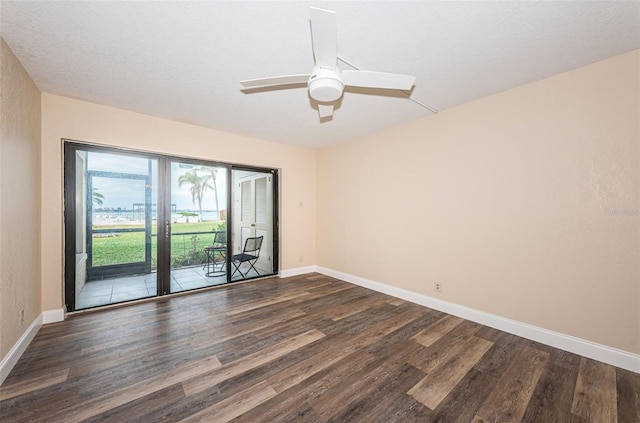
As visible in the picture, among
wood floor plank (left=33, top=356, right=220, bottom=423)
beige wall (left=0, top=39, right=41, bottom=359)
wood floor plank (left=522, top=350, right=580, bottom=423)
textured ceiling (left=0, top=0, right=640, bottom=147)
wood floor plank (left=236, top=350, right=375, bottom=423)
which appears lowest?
wood floor plank (left=522, top=350, right=580, bottom=423)

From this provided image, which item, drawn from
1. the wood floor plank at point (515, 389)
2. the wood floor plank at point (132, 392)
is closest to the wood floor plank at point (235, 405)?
the wood floor plank at point (132, 392)

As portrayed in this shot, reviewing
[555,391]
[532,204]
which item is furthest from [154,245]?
[532,204]

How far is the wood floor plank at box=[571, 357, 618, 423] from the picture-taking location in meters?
1.63

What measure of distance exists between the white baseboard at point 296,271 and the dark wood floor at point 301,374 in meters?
1.84

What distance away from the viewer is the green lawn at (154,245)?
11.2ft

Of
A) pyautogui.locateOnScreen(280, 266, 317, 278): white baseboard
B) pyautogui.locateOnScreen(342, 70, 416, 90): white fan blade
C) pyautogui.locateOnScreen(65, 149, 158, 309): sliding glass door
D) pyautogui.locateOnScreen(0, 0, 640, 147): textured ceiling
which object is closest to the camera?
pyautogui.locateOnScreen(0, 0, 640, 147): textured ceiling

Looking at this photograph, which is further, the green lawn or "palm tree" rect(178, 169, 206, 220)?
"palm tree" rect(178, 169, 206, 220)

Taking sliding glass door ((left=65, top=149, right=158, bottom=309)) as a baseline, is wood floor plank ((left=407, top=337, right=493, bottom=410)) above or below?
below

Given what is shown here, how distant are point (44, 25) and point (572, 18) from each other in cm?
388

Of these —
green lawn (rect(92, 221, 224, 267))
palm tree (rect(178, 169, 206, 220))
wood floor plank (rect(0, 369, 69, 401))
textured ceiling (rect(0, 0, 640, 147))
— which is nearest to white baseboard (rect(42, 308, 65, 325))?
green lawn (rect(92, 221, 224, 267))

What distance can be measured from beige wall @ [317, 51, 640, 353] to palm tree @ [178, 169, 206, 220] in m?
3.16

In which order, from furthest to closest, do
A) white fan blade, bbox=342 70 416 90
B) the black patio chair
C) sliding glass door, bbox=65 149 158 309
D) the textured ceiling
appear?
the black patio chair < sliding glass door, bbox=65 149 158 309 < white fan blade, bbox=342 70 416 90 < the textured ceiling

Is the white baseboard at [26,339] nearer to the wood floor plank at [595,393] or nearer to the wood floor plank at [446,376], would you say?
the wood floor plank at [446,376]

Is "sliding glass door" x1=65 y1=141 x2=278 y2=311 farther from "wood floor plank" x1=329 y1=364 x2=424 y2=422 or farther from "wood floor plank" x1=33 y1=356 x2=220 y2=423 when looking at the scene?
"wood floor plank" x1=329 y1=364 x2=424 y2=422
